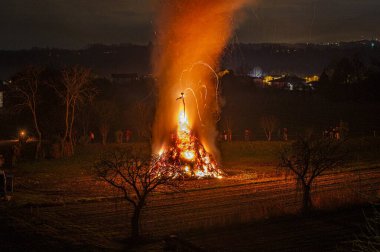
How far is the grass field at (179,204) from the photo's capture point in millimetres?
17703

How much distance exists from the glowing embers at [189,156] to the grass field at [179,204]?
50.7 inches

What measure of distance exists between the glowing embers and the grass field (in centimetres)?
129

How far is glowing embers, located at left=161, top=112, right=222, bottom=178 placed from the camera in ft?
102

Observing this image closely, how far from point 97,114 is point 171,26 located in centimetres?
2288

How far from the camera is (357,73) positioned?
81.8m

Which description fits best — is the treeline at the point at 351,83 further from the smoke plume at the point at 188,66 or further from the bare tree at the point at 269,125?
the smoke plume at the point at 188,66

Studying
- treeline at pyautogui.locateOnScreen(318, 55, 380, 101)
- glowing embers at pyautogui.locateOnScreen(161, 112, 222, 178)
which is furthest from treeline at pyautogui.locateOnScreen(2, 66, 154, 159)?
treeline at pyautogui.locateOnScreen(318, 55, 380, 101)

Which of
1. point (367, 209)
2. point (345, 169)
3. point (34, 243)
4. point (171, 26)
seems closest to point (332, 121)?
point (345, 169)

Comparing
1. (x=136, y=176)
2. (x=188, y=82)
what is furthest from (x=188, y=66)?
(x=136, y=176)

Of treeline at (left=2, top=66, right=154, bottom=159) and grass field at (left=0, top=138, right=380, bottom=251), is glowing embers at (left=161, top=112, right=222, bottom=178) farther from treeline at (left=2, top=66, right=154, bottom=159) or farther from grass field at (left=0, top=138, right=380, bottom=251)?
treeline at (left=2, top=66, right=154, bottom=159)

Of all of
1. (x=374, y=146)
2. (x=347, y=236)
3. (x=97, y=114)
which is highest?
(x=97, y=114)

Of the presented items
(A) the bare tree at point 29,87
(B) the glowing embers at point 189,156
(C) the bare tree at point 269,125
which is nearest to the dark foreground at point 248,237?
(B) the glowing embers at point 189,156

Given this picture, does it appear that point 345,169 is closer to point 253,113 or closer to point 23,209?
point 23,209

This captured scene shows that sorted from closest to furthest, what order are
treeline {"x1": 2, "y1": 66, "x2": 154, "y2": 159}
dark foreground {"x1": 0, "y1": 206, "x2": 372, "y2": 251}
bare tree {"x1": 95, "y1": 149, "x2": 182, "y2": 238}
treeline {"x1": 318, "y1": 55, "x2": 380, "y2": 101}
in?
dark foreground {"x1": 0, "y1": 206, "x2": 372, "y2": 251}
bare tree {"x1": 95, "y1": 149, "x2": 182, "y2": 238}
treeline {"x1": 2, "y1": 66, "x2": 154, "y2": 159}
treeline {"x1": 318, "y1": 55, "x2": 380, "y2": 101}
